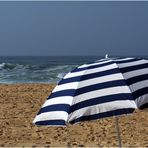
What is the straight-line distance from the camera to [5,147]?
8656mm

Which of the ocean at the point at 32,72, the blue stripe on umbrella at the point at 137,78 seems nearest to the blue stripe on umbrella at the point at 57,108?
the blue stripe on umbrella at the point at 137,78

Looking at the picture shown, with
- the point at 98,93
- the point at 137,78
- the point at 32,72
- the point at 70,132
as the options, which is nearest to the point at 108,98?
the point at 98,93

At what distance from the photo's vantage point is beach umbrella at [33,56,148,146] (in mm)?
5055

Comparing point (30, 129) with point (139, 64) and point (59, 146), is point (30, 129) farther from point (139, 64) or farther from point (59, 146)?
point (139, 64)

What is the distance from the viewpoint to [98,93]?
510 centimetres

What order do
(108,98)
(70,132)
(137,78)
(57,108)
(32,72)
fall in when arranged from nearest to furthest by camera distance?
(108,98) → (57,108) → (137,78) → (70,132) → (32,72)

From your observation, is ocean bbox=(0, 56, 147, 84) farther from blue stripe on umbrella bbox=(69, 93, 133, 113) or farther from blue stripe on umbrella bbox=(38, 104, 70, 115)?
blue stripe on umbrella bbox=(69, 93, 133, 113)

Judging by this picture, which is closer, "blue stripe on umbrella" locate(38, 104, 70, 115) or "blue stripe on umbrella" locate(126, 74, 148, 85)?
"blue stripe on umbrella" locate(38, 104, 70, 115)

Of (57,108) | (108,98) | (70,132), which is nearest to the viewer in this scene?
(108,98)

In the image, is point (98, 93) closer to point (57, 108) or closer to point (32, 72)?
point (57, 108)

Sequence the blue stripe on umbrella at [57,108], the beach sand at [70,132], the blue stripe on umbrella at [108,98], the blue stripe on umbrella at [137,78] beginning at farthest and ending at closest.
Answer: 1. the beach sand at [70,132]
2. the blue stripe on umbrella at [137,78]
3. the blue stripe on umbrella at [57,108]
4. the blue stripe on umbrella at [108,98]

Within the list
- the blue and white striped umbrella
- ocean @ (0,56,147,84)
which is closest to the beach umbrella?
the blue and white striped umbrella

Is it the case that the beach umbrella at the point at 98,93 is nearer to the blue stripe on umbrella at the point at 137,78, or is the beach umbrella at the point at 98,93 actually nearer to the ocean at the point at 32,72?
the blue stripe on umbrella at the point at 137,78

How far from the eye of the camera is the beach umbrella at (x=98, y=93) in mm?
5055
